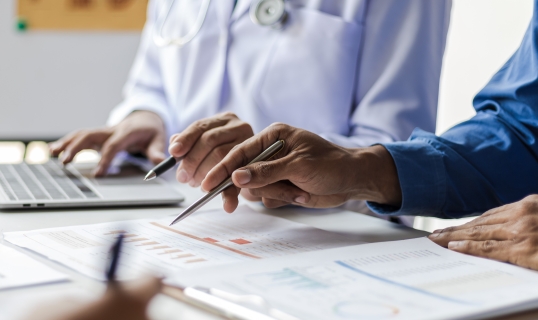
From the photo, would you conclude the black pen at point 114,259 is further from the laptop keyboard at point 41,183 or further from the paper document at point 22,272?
the laptop keyboard at point 41,183

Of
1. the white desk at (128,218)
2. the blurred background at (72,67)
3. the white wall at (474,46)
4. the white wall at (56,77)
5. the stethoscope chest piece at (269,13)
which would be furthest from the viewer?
the white wall at (56,77)

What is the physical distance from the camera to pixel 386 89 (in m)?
0.96

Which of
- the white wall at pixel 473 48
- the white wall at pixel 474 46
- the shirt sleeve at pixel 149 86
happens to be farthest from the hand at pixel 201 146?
the white wall at pixel 474 46

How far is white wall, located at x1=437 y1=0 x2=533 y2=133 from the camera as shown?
5.26 ft

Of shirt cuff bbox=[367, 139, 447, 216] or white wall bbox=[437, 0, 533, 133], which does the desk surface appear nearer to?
shirt cuff bbox=[367, 139, 447, 216]

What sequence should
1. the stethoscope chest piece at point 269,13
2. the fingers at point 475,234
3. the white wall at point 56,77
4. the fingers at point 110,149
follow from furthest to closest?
the white wall at point 56,77, the stethoscope chest piece at point 269,13, the fingers at point 110,149, the fingers at point 475,234

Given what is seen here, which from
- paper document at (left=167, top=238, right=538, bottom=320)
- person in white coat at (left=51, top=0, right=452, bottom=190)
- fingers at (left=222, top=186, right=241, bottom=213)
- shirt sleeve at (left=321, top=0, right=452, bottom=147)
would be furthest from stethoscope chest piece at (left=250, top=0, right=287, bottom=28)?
paper document at (left=167, top=238, right=538, bottom=320)

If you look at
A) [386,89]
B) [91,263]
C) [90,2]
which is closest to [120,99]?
[90,2]

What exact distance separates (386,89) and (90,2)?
1416 mm

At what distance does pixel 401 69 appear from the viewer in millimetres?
967

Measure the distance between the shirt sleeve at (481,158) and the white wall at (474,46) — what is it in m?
0.86

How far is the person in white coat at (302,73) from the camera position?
969 millimetres

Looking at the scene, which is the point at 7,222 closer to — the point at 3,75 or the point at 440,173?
the point at 440,173

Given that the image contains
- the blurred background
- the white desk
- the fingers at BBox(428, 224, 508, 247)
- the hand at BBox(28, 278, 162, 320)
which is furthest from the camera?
the blurred background
